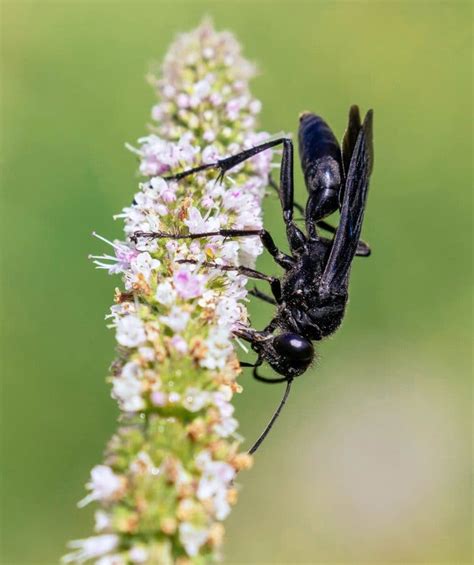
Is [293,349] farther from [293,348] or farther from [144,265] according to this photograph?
[144,265]

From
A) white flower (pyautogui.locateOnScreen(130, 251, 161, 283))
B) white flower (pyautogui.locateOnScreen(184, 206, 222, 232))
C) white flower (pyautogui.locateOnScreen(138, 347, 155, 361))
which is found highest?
white flower (pyautogui.locateOnScreen(184, 206, 222, 232))

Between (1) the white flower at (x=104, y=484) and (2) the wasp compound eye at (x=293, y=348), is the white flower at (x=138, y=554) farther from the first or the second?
(2) the wasp compound eye at (x=293, y=348)

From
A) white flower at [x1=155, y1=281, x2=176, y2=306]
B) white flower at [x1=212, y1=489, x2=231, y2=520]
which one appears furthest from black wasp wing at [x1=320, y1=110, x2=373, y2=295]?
white flower at [x1=212, y1=489, x2=231, y2=520]

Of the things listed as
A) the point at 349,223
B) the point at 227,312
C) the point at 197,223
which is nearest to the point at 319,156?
the point at 349,223

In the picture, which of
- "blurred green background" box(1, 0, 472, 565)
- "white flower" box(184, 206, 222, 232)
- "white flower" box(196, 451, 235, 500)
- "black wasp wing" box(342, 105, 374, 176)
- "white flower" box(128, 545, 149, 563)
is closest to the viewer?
"white flower" box(128, 545, 149, 563)

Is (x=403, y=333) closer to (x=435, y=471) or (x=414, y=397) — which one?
(x=414, y=397)

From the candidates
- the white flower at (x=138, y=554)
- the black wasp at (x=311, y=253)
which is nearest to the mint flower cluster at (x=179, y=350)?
the white flower at (x=138, y=554)

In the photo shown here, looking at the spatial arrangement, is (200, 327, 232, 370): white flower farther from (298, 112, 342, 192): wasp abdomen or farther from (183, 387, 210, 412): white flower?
(298, 112, 342, 192): wasp abdomen
